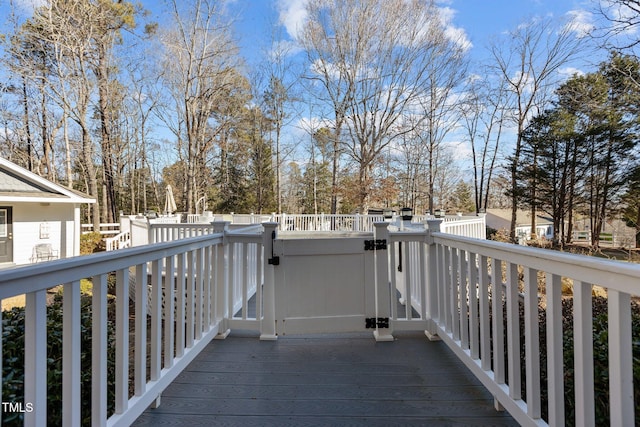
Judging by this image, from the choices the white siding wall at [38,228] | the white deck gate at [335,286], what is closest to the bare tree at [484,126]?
the white deck gate at [335,286]

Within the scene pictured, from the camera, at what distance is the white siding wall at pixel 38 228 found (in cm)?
922

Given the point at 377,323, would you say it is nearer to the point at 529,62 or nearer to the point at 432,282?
the point at 432,282

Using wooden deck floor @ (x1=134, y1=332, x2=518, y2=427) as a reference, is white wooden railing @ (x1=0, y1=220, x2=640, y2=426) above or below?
above

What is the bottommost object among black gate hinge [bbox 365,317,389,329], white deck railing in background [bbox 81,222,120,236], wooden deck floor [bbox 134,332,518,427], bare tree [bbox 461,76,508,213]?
wooden deck floor [bbox 134,332,518,427]

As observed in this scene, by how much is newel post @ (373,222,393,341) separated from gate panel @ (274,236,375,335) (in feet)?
0.16

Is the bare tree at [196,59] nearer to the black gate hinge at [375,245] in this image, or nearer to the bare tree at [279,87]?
the bare tree at [279,87]

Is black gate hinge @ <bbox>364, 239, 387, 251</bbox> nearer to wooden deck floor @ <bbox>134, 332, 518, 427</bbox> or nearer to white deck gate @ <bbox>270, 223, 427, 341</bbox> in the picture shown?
white deck gate @ <bbox>270, 223, 427, 341</bbox>

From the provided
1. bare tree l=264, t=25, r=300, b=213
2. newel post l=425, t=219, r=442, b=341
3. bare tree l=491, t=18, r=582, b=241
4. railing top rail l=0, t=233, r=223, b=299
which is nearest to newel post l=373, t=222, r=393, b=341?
newel post l=425, t=219, r=442, b=341

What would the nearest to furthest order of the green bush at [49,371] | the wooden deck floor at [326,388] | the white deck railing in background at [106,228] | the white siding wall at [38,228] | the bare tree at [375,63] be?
the green bush at [49,371], the wooden deck floor at [326,388], the white siding wall at [38,228], the bare tree at [375,63], the white deck railing in background at [106,228]

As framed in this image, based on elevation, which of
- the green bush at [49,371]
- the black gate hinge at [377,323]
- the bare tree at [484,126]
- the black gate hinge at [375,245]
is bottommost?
the black gate hinge at [377,323]

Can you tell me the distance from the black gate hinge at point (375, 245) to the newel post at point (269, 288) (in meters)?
0.74

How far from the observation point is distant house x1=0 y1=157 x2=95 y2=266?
8.92 meters

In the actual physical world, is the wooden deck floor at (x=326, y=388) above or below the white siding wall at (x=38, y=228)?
below

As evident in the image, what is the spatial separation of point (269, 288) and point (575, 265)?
2048mm
